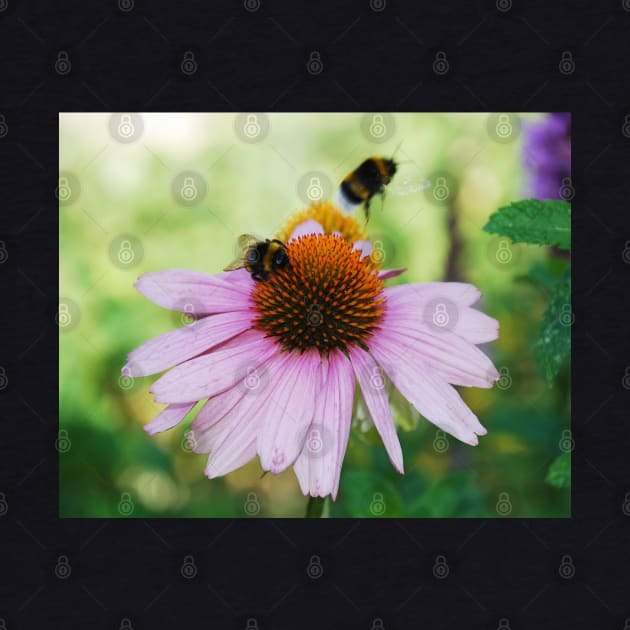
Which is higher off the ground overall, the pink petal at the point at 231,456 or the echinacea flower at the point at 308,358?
the echinacea flower at the point at 308,358

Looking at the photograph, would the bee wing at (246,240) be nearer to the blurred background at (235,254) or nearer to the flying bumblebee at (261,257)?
the flying bumblebee at (261,257)

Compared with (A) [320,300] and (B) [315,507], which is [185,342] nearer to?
(A) [320,300]

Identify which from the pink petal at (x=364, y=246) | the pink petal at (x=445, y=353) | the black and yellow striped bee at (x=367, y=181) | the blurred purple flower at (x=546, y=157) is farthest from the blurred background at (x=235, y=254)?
the pink petal at (x=445, y=353)
